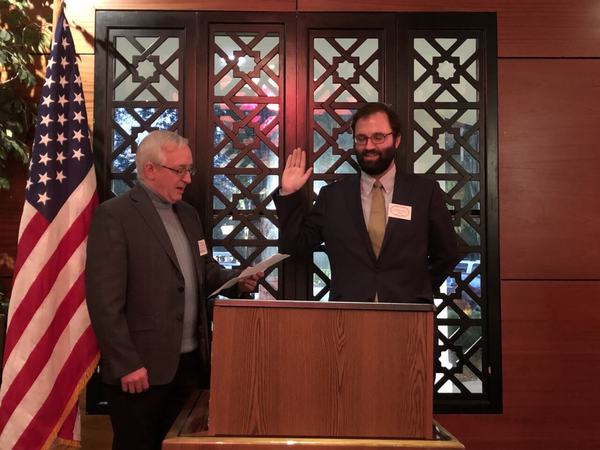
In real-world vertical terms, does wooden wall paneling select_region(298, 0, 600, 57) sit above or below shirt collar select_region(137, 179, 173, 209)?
above

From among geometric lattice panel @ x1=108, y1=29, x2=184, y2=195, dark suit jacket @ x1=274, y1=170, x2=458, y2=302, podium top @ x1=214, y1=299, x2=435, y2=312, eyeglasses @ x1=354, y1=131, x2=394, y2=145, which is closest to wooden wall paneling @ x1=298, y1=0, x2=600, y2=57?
geometric lattice panel @ x1=108, y1=29, x2=184, y2=195

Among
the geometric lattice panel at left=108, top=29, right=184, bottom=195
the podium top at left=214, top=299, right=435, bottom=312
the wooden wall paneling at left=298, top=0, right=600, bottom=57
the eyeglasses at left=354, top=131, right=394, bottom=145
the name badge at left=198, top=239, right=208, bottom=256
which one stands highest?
the wooden wall paneling at left=298, top=0, right=600, bottom=57

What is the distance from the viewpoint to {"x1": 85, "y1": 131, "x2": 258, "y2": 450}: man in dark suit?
2020mm

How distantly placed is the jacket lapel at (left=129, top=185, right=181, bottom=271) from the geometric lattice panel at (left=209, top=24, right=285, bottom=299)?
708mm

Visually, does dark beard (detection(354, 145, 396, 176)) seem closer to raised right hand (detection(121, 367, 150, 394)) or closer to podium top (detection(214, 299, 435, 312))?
podium top (detection(214, 299, 435, 312))

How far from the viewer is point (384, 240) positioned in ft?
7.73

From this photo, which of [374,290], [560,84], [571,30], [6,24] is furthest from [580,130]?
[6,24]

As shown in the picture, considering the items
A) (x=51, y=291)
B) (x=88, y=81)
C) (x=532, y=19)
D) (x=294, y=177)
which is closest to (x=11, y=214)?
(x=51, y=291)

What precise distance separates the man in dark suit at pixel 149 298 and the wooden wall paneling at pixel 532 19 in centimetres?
136

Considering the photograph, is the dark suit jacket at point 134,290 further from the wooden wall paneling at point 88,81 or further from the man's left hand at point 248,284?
the wooden wall paneling at point 88,81

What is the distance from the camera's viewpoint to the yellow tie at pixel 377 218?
7.93 ft

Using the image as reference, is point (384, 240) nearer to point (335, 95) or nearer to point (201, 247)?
point (201, 247)

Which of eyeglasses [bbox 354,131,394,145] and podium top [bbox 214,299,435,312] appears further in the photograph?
eyeglasses [bbox 354,131,394,145]

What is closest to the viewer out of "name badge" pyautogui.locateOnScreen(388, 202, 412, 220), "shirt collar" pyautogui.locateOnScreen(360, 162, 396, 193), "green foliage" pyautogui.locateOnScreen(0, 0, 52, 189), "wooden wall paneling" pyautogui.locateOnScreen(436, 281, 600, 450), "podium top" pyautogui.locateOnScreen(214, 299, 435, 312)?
"podium top" pyautogui.locateOnScreen(214, 299, 435, 312)
